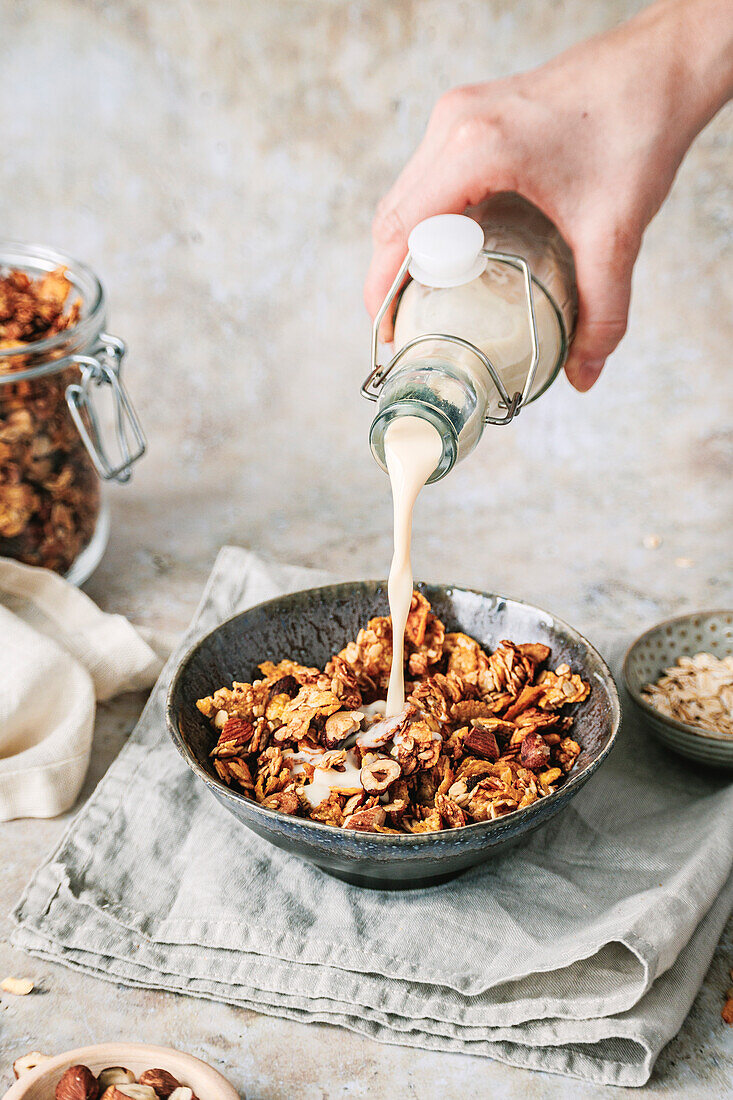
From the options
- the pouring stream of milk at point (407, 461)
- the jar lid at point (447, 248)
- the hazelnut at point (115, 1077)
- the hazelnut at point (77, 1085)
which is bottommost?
the hazelnut at point (115, 1077)

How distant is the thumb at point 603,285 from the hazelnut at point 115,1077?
80 centimetres

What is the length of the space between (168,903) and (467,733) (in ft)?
1.00

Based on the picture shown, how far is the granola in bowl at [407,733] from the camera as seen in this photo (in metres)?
0.93

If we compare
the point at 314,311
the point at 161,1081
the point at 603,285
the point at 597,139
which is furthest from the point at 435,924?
the point at 314,311

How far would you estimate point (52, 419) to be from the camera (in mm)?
1391

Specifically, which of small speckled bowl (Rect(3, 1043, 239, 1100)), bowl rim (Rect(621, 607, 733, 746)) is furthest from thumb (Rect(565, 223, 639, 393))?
small speckled bowl (Rect(3, 1043, 239, 1100))

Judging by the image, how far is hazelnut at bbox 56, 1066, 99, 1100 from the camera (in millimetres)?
733

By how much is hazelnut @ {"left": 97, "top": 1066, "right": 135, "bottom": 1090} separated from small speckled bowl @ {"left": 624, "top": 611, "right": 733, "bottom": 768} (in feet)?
1.98

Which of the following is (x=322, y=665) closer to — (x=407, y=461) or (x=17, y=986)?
(x=407, y=461)

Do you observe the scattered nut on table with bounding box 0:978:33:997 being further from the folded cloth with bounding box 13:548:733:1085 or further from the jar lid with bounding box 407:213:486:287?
the jar lid with bounding box 407:213:486:287

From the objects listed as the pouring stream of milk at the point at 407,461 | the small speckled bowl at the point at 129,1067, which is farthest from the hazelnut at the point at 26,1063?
the pouring stream of milk at the point at 407,461

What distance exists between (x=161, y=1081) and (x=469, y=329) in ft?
2.09

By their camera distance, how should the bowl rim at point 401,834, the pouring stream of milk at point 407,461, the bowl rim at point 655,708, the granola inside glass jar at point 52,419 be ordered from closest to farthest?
the bowl rim at point 401,834, the pouring stream of milk at point 407,461, the bowl rim at point 655,708, the granola inside glass jar at point 52,419

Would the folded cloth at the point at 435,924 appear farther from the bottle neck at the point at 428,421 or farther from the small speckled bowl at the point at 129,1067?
the bottle neck at the point at 428,421
